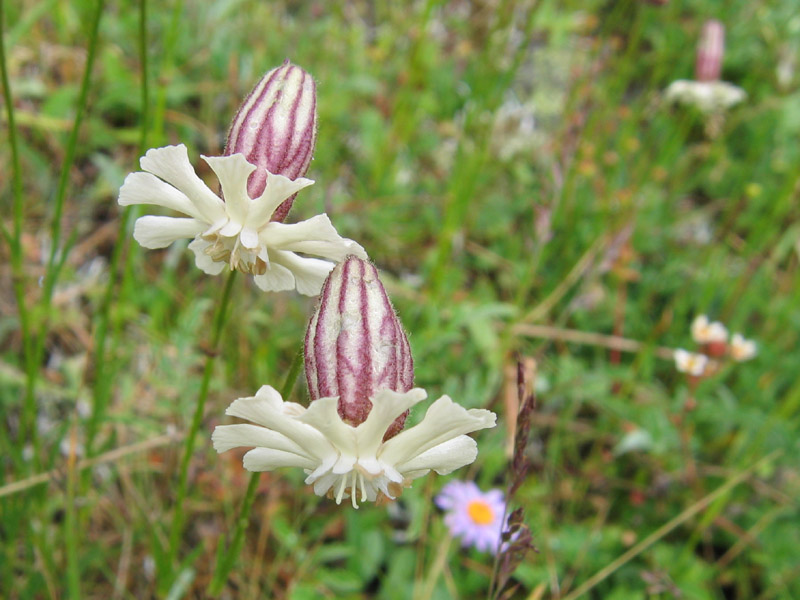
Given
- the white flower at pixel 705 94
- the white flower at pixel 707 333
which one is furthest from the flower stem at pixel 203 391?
the white flower at pixel 705 94

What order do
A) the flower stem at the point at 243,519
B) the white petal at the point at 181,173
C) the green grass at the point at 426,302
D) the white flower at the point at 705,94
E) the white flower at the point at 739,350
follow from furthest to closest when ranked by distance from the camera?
the white flower at the point at 705,94
the white flower at the point at 739,350
the green grass at the point at 426,302
the flower stem at the point at 243,519
the white petal at the point at 181,173

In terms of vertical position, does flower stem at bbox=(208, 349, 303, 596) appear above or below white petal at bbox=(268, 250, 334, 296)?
below

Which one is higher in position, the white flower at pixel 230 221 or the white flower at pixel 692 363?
the white flower at pixel 230 221

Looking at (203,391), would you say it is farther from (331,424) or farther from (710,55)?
(710,55)

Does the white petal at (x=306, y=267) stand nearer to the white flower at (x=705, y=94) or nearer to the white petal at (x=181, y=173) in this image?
the white petal at (x=181, y=173)

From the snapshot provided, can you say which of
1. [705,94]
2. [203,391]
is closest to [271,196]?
[203,391]

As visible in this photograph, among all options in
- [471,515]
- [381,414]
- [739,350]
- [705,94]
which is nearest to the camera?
[381,414]

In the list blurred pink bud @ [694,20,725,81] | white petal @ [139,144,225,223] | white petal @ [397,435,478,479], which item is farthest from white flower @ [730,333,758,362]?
white petal @ [139,144,225,223]

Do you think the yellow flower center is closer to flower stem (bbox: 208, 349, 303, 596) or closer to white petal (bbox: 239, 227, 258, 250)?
flower stem (bbox: 208, 349, 303, 596)
